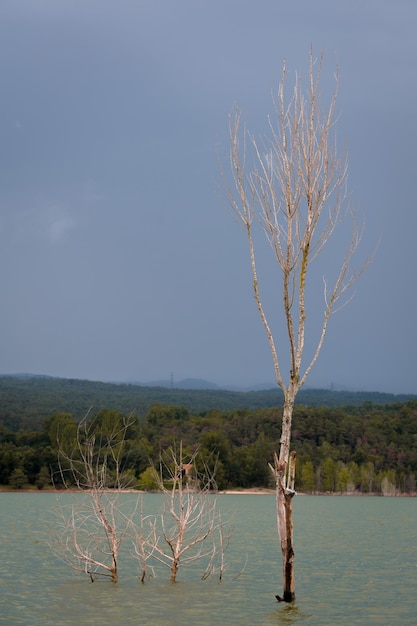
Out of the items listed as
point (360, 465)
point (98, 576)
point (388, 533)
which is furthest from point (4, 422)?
point (98, 576)

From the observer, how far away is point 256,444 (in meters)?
107

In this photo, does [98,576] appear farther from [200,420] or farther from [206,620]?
[200,420]

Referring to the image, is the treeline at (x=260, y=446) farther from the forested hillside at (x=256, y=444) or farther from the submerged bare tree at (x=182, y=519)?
the submerged bare tree at (x=182, y=519)

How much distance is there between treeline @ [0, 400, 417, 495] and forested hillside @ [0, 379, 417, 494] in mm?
111

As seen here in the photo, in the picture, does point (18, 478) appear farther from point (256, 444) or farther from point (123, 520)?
point (123, 520)

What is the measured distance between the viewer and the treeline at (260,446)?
91000 mm

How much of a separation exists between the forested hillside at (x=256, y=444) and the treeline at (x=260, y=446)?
111 millimetres

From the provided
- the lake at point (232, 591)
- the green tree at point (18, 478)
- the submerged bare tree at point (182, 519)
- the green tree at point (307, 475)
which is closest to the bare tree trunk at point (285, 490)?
the lake at point (232, 591)

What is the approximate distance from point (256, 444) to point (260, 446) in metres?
1.03

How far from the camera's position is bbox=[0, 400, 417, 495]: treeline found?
91000 mm

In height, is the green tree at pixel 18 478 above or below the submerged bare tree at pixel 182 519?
below

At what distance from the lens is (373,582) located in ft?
73.4

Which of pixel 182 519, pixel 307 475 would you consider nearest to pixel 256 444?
pixel 307 475

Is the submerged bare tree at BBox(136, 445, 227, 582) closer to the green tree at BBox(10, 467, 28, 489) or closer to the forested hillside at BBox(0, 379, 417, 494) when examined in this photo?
the green tree at BBox(10, 467, 28, 489)
